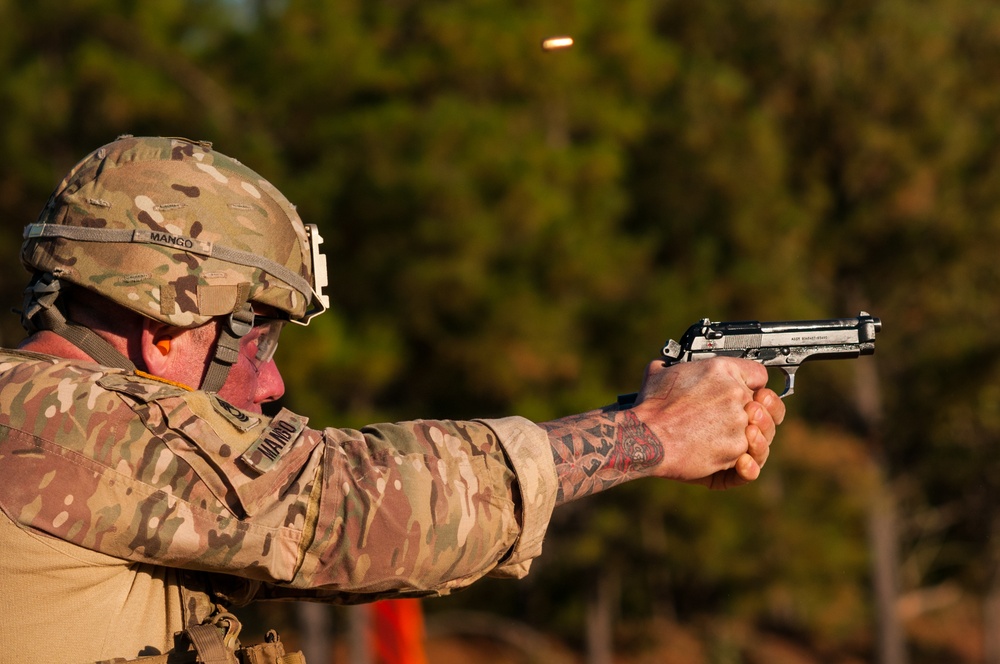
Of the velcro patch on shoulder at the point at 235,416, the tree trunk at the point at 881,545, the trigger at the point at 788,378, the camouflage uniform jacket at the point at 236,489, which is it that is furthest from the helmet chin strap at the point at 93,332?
the tree trunk at the point at 881,545

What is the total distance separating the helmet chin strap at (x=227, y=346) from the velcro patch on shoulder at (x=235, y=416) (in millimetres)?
300

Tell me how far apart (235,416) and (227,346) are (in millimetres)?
402

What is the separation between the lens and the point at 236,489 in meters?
2.46

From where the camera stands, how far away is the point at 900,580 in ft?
74.0

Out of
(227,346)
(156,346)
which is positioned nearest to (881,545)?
(227,346)

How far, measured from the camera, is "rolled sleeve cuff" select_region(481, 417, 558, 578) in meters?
2.63

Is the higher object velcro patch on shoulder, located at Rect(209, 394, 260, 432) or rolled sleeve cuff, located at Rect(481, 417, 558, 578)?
velcro patch on shoulder, located at Rect(209, 394, 260, 432)

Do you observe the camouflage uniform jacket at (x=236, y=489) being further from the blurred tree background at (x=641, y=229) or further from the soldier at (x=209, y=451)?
the blurred tree background at (x=641, y=229)

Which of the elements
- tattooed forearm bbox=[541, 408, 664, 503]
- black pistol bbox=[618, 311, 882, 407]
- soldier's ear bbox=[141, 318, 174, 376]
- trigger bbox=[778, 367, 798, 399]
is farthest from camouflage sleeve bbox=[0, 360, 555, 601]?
trigger bbox=[778, 367, 798, 399]

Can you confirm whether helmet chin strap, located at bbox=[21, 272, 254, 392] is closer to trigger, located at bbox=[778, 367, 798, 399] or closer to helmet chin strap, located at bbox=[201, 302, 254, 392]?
helmet chin strap, located at bbox=[201, 302, 254, 392]

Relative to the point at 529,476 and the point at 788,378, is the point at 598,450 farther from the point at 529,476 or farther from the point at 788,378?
the point at 788,378

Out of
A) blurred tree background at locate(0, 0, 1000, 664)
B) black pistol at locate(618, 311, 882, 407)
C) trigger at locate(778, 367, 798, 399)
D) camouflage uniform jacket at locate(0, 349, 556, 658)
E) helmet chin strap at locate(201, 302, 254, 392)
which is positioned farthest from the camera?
blurred tree background at locate(0, 0, 1000, 664)

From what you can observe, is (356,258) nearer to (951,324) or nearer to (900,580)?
(951,324)

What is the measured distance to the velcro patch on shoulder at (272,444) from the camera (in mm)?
2477
